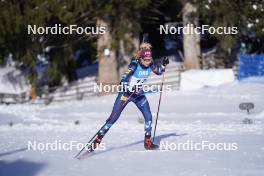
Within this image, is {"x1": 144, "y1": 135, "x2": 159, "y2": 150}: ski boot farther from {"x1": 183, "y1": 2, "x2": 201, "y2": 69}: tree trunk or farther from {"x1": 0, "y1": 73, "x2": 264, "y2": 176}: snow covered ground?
{"x1": 183, "y1": 2, "x2": 201, "y2": 69}: tree trunk

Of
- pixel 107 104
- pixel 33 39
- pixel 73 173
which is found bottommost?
pixel 73 173

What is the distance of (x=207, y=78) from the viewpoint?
2575 cm

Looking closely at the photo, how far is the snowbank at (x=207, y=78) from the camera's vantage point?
25641 mm

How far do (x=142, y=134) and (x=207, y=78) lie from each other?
1171cm

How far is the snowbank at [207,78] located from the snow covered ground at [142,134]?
1.84 feet

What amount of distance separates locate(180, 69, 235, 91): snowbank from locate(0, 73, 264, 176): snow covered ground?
1.84ft

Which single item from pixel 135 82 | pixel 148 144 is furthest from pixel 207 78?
pixel 135 82

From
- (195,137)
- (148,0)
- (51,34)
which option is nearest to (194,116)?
(195,137)

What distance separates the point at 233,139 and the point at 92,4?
15.0 meters

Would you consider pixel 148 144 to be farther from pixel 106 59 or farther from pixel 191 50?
pixel 191 50

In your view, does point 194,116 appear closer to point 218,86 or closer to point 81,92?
point 218,86

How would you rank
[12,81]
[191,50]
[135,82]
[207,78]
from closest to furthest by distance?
[135,82] → [207,78] → [191,50] → [12,81]

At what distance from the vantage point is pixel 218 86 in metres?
25.2

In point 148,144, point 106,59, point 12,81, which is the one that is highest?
point 106,59
